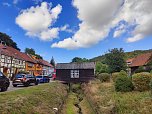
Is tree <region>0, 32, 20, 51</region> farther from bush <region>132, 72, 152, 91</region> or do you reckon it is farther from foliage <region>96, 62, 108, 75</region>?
bush <region>132, 72, 152, 91</region>

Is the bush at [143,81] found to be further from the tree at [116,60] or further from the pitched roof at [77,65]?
the pitched roof at [77,65]

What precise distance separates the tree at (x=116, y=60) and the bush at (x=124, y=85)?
103 feet

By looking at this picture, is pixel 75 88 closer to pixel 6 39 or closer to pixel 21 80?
pixel 21 80

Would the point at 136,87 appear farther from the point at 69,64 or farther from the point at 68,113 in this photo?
the point at 69,64

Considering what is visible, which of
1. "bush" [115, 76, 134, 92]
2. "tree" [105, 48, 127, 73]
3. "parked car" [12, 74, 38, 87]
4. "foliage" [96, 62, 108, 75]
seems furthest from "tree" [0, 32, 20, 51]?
"bush" [115, 76, 134, 92]

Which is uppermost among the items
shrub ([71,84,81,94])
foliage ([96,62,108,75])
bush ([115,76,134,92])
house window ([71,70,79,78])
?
foliage ([96,62,108,75])

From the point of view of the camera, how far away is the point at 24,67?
259 feet

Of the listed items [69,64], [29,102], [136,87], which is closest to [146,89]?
[136,87]

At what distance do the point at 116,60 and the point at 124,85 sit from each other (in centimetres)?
3252

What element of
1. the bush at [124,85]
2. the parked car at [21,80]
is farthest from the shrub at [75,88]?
the bush at [124,85]

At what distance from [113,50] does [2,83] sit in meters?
36.8

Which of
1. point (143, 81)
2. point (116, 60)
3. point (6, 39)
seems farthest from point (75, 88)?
point (6, 39)

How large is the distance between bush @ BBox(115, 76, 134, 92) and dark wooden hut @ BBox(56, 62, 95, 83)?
3283 centimetres

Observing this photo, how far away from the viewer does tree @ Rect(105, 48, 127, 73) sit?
56.4 m
